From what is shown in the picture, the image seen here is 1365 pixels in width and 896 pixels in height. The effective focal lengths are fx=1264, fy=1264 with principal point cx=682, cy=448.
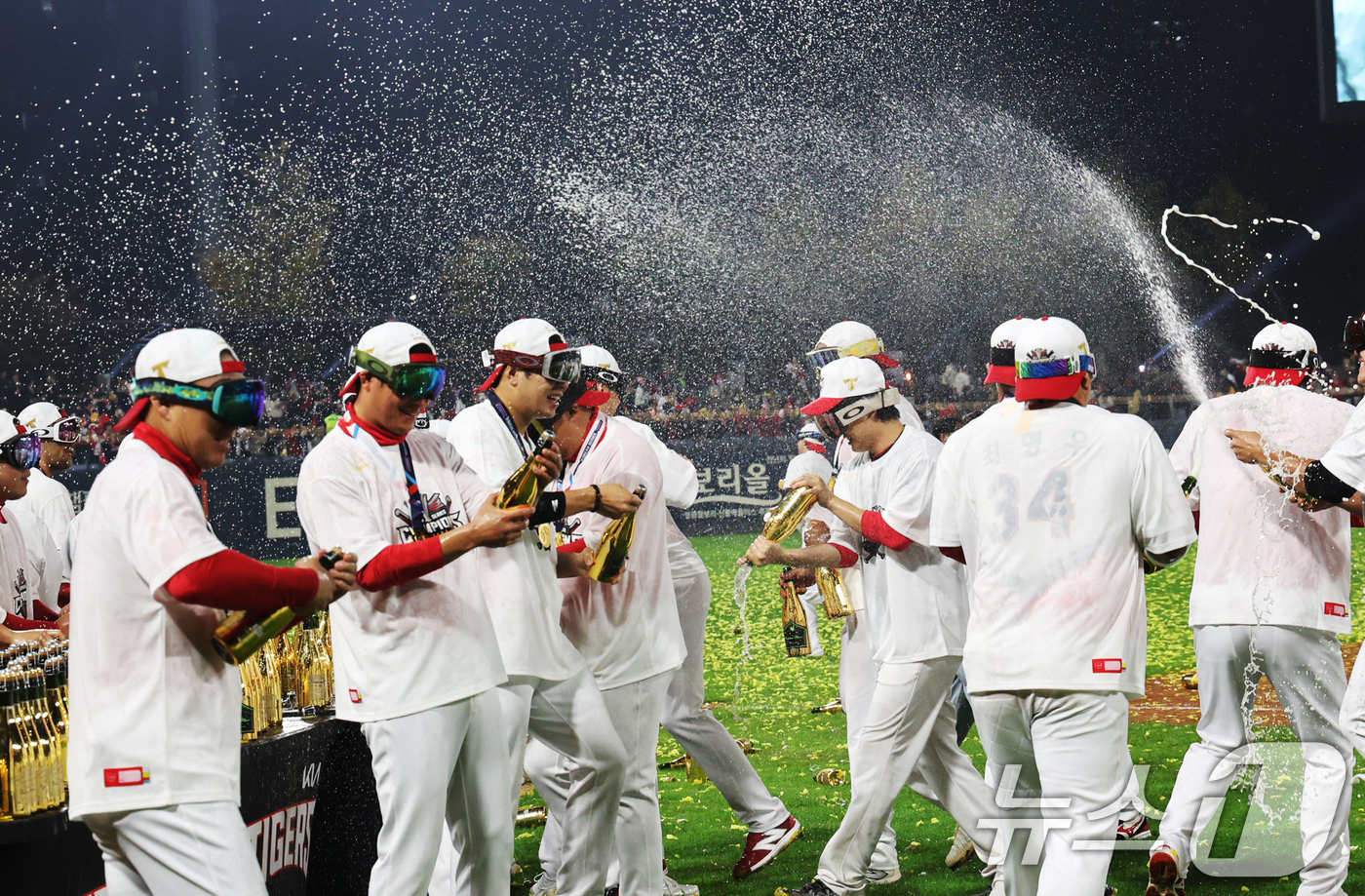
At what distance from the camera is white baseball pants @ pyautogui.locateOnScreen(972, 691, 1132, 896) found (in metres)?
3.97

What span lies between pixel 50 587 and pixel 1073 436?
21.9 feet

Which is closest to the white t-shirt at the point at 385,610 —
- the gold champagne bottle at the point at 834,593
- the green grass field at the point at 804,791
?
the green grass field at the point at 804,791

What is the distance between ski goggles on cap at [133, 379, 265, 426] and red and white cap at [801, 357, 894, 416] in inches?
107

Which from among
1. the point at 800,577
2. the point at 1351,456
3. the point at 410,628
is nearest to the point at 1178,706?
the point at 800,577

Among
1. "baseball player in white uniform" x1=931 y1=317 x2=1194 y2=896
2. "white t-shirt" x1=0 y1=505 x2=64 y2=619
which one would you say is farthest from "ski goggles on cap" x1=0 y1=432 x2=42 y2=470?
"baseball player in white uniform" x1=931 y1=317 x2=1194 y2=896

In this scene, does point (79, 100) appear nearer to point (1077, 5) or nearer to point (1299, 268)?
point (1077, 5)

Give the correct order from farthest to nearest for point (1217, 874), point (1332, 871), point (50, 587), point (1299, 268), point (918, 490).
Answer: point (1299, 268)
point (50, 587)
point (1217, 874)
point (918, 490)
point (1332, 871)

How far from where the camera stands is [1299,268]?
36.8 meters

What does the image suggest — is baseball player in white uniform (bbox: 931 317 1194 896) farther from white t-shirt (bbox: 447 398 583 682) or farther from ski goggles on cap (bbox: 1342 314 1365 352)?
ski goggles on cap (bbox: 1342 314 1365 352)

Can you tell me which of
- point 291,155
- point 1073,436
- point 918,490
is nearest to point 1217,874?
point 918,490

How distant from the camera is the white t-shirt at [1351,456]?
184 inches

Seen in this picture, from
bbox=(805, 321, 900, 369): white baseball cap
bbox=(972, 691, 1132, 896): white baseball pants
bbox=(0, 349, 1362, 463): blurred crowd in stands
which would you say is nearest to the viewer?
bbox=(972, 691, 1132, 896): white baseball pants

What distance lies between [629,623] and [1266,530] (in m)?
2.66

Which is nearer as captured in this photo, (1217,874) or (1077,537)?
(1077,537)
